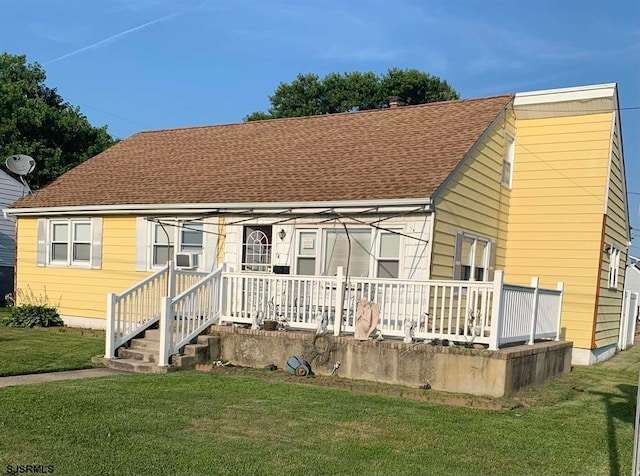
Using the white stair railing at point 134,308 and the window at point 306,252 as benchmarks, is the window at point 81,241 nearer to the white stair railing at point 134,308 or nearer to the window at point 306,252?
the white stair railing at point 134,308

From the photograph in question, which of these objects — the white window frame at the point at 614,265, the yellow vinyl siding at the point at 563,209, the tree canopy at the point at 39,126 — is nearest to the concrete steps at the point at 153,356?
the yellow vinyl siding at the point at 563,209

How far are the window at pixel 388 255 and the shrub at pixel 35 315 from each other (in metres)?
8.82

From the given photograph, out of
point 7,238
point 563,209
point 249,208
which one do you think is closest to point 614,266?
point 563,209

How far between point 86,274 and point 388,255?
8132 mm

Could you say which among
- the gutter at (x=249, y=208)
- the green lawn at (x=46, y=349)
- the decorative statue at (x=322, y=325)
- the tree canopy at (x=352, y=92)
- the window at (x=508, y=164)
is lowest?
the green lawn at (x=46, y=349)

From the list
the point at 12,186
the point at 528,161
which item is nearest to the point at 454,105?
the point at 528,161

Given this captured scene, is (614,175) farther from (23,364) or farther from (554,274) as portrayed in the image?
(23,364)

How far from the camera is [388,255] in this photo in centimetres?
1118

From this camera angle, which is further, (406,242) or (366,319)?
(406,242)

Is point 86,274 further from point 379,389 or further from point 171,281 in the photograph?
point 379,389

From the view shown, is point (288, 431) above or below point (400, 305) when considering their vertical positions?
below

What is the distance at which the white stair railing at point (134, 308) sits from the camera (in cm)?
1009

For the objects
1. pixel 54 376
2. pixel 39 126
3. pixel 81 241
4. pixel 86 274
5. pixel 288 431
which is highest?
pixel 39 126

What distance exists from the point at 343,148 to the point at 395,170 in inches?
96.7
